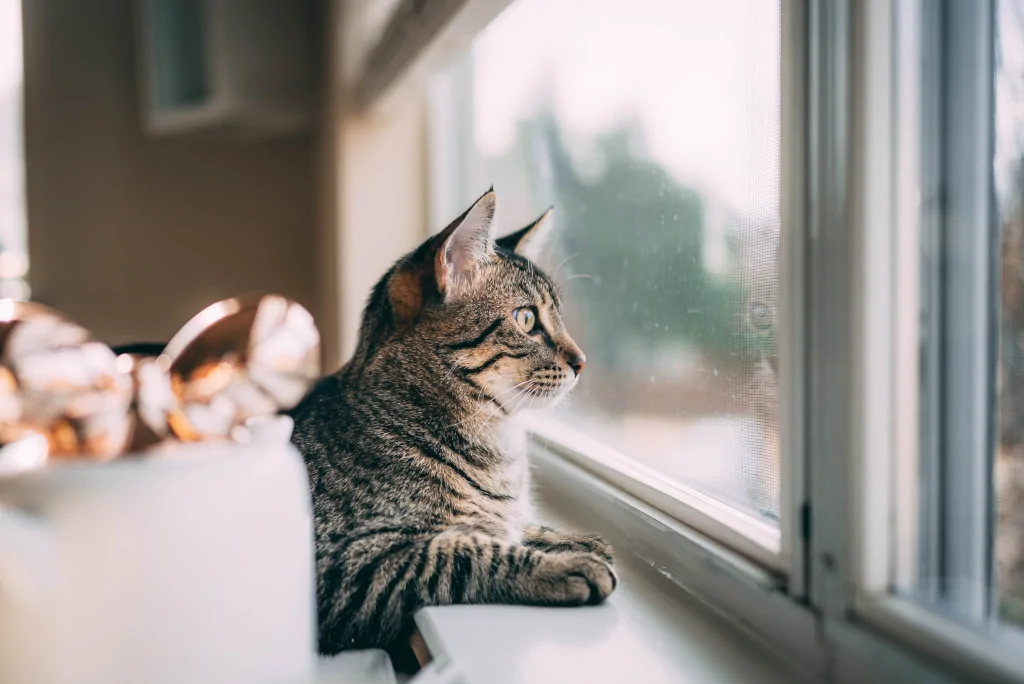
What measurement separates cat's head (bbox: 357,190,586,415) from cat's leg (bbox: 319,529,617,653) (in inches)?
6.9

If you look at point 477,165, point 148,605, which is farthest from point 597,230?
Answer: point 148,605

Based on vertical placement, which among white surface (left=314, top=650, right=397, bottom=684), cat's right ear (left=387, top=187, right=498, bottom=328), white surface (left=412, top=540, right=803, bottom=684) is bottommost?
white surface (left=314, top=650, right=397, bottom=684)

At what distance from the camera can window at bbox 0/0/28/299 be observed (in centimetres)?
219

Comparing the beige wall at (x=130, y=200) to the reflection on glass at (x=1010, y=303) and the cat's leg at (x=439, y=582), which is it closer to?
the cat's leg at (x=439, y=582)

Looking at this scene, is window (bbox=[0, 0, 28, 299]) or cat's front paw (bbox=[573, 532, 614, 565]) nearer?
cat's front paw (bbox=[573, 532, 614, 565])

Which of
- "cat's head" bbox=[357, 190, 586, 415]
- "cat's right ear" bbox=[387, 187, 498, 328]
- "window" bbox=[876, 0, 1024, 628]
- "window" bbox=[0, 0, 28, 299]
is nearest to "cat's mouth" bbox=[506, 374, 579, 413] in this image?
"cat's head" bbox=[357, 190, 586, 415]

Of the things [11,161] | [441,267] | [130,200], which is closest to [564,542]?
[441,267]

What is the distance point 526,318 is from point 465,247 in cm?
11

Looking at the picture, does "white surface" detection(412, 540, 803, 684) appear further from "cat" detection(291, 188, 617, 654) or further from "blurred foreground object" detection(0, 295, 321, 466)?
"blurred foreground object" detection(0, 295, 321, 466)

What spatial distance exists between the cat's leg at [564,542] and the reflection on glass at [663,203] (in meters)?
0.13

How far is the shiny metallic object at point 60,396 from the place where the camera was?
1.47 feet

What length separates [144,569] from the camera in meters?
0.39

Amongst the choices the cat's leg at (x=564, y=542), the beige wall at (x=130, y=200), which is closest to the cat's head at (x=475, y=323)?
the cat's leg at (x=564, y=542)

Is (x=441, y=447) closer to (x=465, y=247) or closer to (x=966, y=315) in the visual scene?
(x=465, y=247)
